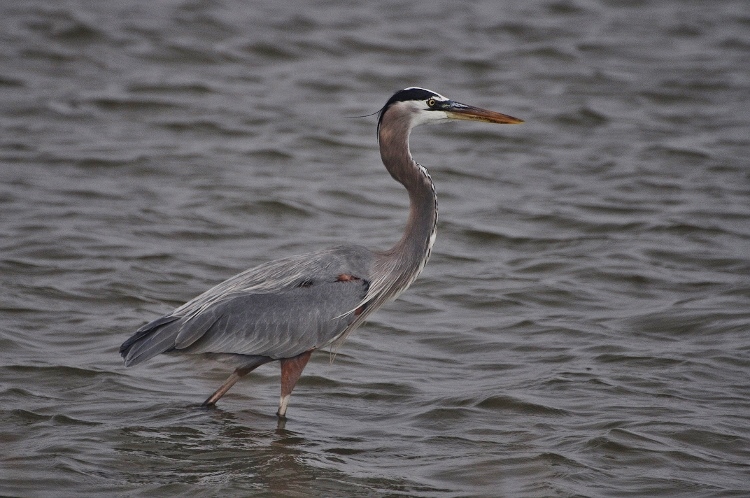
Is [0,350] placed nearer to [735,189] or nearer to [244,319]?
[244,319]

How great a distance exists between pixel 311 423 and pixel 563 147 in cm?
717

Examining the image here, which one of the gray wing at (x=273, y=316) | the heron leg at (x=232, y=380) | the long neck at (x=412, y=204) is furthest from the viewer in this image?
the long neck at (x=412, y=204)

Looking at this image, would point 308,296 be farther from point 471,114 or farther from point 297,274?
point 471,114

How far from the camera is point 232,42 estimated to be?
16391mm

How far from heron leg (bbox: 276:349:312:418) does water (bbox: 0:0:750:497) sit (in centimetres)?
18

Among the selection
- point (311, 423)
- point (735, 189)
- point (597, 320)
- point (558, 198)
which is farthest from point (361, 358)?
point (735, 189)

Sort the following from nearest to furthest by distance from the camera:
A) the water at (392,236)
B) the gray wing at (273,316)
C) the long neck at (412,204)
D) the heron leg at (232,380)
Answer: the water at (392,236) < the gray wing at (273,316) < the heron leg at (232,380) < the long neck at (412,204)

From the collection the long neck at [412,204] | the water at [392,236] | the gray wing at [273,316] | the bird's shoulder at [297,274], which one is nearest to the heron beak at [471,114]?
the long neck at [412,204]

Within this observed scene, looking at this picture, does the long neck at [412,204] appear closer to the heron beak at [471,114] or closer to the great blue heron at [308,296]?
the great blue heron at [308,296]

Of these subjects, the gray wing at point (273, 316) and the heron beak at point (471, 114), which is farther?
the heron beak at point (471, 114)

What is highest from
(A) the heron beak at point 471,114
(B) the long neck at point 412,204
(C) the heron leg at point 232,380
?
(A) the heron beak at point 471,114

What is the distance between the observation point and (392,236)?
11156 mm

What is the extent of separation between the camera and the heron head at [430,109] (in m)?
7.81

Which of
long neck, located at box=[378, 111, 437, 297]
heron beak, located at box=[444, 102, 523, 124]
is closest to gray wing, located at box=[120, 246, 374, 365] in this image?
long neck, located at box=[378, 111, 437, 297]
